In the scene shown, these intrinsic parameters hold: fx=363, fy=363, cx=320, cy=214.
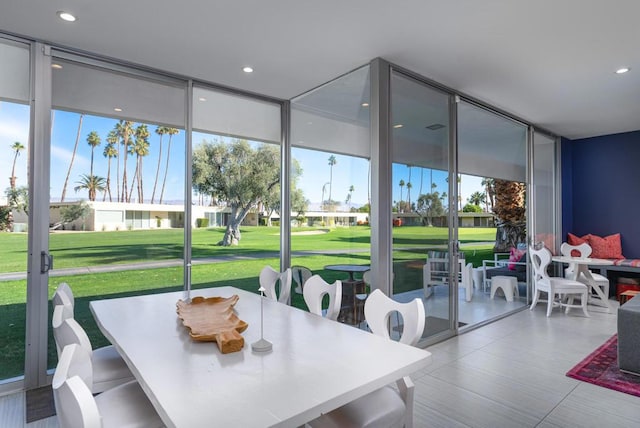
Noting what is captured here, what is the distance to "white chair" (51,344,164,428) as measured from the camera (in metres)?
1.03

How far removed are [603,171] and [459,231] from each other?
4.50 meters

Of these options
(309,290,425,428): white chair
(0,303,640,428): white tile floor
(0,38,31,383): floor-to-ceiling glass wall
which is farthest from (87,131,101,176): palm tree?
(309,290,425,428): white chair

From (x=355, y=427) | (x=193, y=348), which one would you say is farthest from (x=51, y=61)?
(x=355, y=427)

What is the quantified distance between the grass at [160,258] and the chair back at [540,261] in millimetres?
1310

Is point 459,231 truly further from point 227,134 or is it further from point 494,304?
point 227,134

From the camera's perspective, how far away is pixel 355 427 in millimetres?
1555

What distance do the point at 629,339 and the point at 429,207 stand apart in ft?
6.79

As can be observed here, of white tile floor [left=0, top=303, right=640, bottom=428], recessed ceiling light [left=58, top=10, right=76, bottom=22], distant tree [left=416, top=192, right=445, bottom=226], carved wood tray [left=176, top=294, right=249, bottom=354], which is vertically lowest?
white tile floor [left=0, top=303, right=640, bottom=428]

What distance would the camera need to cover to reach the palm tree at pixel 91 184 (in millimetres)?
3320

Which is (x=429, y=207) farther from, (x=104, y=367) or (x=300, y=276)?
(x=104, y=367)

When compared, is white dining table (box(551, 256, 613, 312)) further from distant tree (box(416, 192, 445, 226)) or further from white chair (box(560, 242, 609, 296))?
distant tree (box(416, 192, 445, 226))

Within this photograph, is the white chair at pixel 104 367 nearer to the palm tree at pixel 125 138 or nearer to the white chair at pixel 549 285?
the palm tree at pixel 125 138

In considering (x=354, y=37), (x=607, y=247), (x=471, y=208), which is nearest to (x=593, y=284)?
(x=607, y=247)

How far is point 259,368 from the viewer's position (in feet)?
4.85
